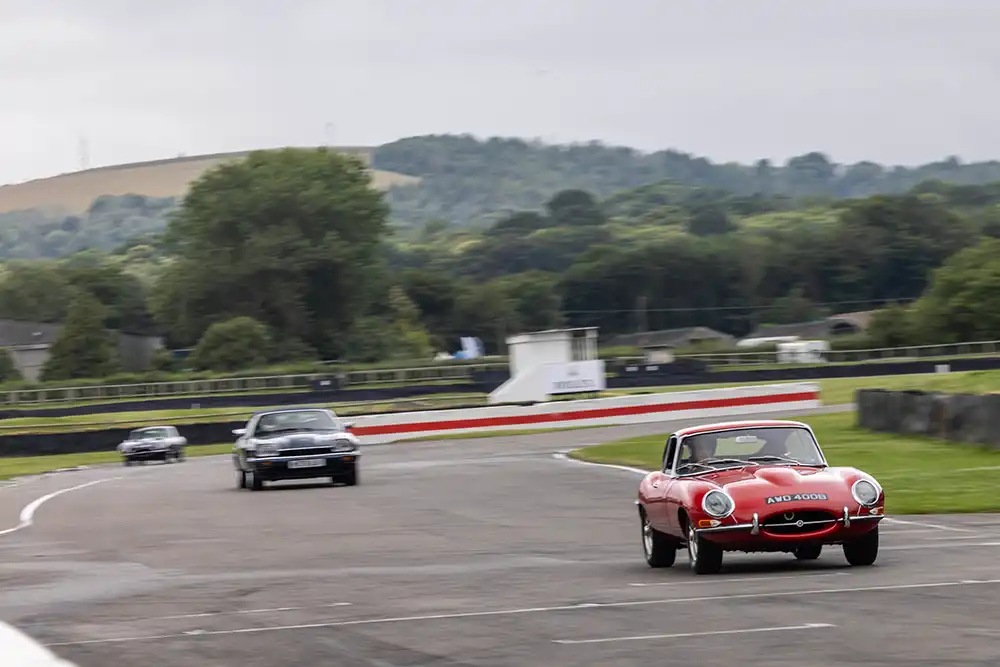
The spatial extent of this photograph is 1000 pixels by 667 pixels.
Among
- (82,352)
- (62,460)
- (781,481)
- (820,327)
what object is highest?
(781,481)

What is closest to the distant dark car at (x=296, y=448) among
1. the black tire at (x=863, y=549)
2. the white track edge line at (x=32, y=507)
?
the white track edge line at (x=32, y=507)

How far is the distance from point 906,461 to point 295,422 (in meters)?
10.1

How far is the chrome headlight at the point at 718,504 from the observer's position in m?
12.2

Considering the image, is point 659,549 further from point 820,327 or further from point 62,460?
point 820,327

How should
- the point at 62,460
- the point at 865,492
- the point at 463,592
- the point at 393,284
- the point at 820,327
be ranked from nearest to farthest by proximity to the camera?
the point at 463,592, the point at 865,492, the point at 62,460, the point at 820,327, the point at 393,284

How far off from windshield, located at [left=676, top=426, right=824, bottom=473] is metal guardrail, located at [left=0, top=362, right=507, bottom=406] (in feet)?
225

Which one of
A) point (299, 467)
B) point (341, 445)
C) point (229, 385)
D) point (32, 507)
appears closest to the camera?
point (32, 507)

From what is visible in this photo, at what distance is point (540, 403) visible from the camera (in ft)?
167

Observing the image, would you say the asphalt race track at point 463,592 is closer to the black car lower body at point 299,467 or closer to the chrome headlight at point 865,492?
the chrome headlight at point 865,492

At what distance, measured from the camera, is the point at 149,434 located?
46531 millimetres

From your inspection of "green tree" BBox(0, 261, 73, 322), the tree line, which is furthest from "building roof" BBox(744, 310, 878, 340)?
"green tree" BBox(0, 261, 73, 322)

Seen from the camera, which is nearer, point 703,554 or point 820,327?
point 703,554

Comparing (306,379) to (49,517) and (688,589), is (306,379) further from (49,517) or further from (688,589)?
(688,589)

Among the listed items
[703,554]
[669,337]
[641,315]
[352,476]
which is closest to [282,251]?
[669,337]
